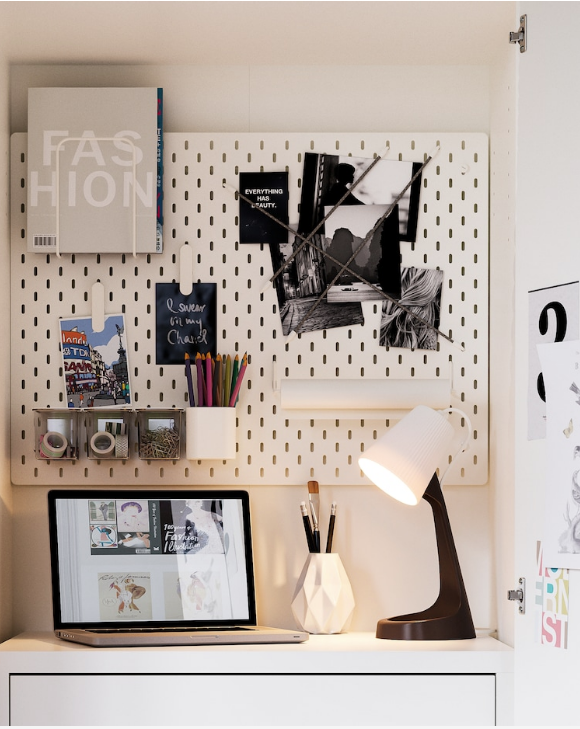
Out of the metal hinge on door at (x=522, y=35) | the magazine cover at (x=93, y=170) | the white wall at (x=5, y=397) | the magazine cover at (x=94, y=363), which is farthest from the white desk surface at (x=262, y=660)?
the metal hinge on door at (x=522, y=35)

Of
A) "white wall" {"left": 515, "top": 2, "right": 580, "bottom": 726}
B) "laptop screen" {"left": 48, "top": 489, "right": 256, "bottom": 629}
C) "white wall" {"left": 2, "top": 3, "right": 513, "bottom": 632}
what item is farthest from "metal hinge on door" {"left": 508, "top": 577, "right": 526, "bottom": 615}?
"laptop screen" {"left": 48, "top": 489, "right": 256, "bottom": 629}

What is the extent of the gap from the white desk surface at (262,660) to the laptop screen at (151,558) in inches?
5.2

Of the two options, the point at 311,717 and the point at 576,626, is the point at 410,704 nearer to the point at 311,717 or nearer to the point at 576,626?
the point at 311,717

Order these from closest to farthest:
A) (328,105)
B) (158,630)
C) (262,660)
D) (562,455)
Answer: (562,455), (262,660), (158,630), (328,105)

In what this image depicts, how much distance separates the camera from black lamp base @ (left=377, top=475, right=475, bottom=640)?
1.60 m

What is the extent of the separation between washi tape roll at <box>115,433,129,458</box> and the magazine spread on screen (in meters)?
0.10

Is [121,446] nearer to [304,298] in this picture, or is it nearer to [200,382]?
[200,382]

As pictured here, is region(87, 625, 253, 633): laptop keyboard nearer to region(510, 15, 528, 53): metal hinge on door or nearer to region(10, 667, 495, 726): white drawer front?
region(10, 667, 495, 726): white drawer front

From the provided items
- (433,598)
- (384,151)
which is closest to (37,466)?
(433,598)

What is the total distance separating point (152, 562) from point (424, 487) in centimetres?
55

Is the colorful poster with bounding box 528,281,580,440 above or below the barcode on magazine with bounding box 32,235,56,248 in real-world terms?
below

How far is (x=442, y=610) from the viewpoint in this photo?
1.64m

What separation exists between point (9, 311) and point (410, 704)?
1.12 metres

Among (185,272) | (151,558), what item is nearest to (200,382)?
(185,272)
